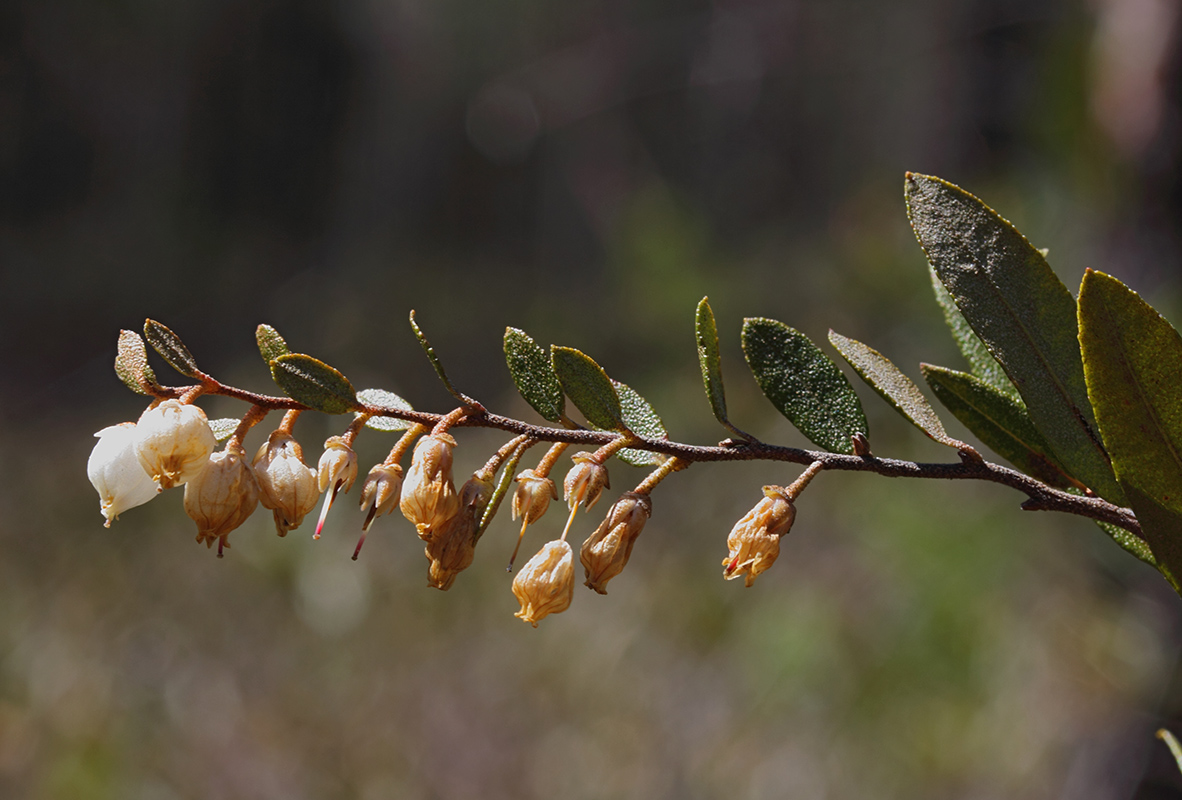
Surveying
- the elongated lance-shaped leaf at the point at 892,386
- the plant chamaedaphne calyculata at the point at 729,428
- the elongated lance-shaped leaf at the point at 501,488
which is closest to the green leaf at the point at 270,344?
the plant chamaedaphne calyculata at the point at 729,428

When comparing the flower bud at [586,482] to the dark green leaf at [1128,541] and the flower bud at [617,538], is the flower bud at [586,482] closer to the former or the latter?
the flower bud at [617,538]

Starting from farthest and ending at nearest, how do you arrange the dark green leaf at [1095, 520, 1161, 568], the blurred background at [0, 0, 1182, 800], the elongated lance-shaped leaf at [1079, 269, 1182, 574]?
the blurred background at [0, 0, 1182, 800] < the dark green leaf at [1095, 520, 1161, 568] < the elongated lance-shaped leaf at [1079, 269, 1182, 574]

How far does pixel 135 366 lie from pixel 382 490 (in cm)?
10

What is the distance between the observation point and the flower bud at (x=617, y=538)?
0.35 meters

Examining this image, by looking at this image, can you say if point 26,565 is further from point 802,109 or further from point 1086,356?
point 802,109

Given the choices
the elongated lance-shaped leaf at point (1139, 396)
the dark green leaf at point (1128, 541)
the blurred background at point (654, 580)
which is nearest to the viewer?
the elongated lance-shaped leaf at point (1139, 396)

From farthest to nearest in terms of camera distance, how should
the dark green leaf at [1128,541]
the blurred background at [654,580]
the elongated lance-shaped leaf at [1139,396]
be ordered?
the blurred background at [654,580] → the dark green leaf at [1128,541] → the elongated lance-shaped leaf at [1139,396]

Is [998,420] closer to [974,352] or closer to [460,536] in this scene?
[974,352]

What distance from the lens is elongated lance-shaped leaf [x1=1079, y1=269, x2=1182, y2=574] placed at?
0.93ft

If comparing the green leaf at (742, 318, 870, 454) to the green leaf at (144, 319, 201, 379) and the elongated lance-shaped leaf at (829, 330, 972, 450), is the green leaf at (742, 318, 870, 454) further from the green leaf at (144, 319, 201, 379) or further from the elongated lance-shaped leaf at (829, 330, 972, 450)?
the green leaf at (144, 319, 201, 379)

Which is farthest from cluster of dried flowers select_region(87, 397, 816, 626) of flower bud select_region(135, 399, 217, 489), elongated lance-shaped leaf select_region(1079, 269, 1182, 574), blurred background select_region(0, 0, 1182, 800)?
blurred background select_region(0, 0, 1182, 800)

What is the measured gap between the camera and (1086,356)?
0.94 ft

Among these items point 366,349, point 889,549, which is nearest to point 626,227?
point 366,349

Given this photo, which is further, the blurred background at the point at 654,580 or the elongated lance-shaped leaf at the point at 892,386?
the blurred background at the point at 654,580
